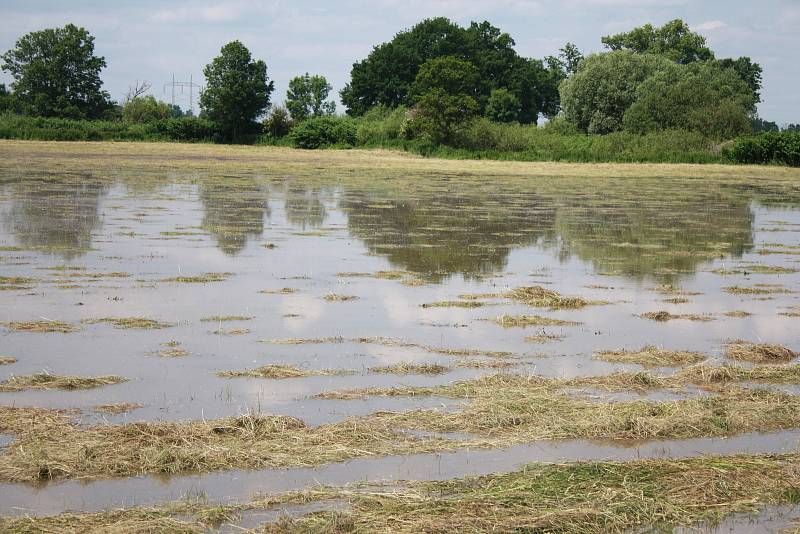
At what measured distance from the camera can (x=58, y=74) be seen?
358 ft

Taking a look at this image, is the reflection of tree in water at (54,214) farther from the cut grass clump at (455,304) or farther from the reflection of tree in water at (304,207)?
the cut grass clump at (455,304)

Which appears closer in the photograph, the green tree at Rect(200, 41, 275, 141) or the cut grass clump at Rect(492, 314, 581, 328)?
the cut grass clump at Rect(492, 314, 581, 328)

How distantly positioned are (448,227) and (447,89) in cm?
5415

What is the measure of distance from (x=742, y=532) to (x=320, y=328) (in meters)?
6.94

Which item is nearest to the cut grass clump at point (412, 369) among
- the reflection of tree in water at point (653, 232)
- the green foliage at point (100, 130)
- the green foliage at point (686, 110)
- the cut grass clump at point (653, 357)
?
the cut grass clump at point (653, 357)

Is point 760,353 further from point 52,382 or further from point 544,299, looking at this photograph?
point 52,382

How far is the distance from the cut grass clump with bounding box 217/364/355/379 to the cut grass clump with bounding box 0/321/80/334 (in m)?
2.81

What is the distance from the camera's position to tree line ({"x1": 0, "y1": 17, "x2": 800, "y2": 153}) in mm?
76062

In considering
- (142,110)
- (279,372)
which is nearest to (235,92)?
(142,110)

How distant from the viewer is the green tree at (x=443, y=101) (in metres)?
73.2

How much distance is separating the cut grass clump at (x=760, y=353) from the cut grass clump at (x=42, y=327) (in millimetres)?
7700

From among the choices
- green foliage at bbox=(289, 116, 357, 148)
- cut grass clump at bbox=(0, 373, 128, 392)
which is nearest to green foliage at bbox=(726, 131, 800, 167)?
green foliage at bbox=(289, 116, 357, 148)

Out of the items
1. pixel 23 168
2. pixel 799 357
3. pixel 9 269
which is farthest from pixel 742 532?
pixel 23 168

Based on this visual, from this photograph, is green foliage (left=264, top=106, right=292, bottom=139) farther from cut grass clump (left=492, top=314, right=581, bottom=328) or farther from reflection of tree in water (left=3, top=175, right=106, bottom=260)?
cut grass clump (left=492, top=314, right=581, bottom=328)
